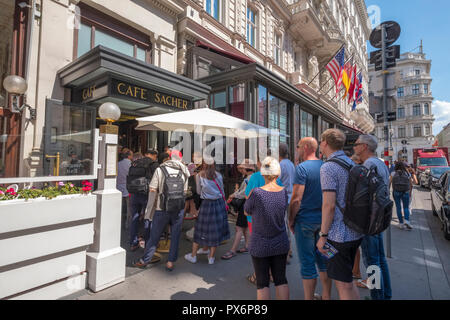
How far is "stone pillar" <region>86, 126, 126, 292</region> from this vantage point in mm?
2904

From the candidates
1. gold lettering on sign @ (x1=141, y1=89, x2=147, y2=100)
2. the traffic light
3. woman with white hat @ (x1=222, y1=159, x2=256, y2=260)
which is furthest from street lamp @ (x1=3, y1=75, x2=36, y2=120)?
the traffic light

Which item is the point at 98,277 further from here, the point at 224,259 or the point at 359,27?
the point at 359,27

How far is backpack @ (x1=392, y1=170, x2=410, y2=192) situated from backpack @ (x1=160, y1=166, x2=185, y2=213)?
542 centimetres

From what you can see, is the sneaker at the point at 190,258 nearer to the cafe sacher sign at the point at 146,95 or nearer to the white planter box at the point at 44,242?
the white planter box at the point at 44,242

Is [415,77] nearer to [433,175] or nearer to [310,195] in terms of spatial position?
[433,175]

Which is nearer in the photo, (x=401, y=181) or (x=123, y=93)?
(x=123, y=93)

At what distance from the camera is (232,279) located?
3205 millimetres

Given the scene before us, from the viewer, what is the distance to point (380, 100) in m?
6.06

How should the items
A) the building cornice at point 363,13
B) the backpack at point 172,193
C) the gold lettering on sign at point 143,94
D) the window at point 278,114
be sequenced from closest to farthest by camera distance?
the backpack at point 172,193, the gold lettering on sign at point 143,94, the window at point 278,114, the building cornice at point 363,13

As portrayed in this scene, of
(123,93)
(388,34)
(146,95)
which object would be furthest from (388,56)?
(123,93)

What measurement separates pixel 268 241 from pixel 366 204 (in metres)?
0.93

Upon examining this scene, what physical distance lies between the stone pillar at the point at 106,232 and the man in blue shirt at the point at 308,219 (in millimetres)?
2412

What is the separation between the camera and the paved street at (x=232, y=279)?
281 cm

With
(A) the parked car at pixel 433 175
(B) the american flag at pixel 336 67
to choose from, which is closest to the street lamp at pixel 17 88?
(B) the american flag at pixel 336 67
